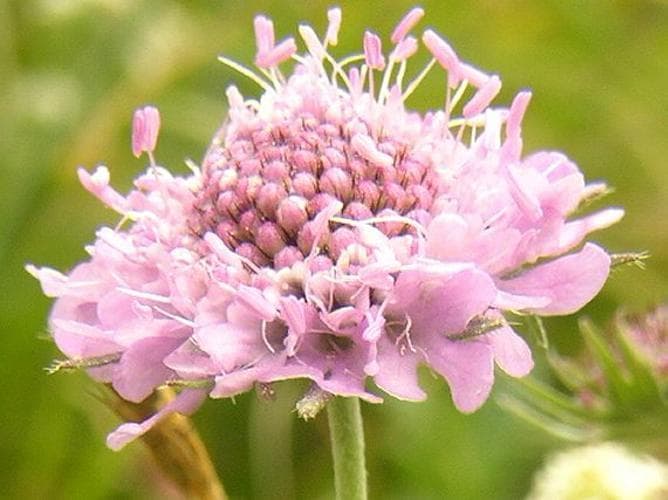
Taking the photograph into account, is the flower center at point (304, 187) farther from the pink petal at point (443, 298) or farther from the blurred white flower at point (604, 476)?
the blurred white flower at point (604, 476)

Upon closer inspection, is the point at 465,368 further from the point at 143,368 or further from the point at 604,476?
the point at 604,476

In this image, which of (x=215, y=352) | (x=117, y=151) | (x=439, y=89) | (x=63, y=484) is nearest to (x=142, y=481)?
(x=63, y=484)

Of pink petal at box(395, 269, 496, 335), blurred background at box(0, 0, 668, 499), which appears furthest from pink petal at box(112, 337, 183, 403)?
blurred background at box(0, 0, 668, 499)

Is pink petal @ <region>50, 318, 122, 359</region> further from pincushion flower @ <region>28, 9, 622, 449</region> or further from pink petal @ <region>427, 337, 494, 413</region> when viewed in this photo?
pink petal @ <region>427, 337, 494, 413</region>

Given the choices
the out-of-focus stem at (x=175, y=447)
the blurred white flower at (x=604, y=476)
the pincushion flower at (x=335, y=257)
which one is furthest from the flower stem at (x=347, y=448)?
the blurred white flower at (x=604, y=476)

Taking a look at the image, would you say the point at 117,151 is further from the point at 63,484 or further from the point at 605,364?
the point at 605,364
